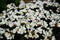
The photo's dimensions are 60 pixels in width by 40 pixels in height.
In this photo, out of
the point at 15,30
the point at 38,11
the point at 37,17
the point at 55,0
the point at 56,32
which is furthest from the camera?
the point at 55,0

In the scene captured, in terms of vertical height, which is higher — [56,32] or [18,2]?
[18,2]

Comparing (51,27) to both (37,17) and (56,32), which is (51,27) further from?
(37,17)

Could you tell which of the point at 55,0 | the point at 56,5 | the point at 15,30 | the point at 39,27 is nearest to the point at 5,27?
the point at 15,30

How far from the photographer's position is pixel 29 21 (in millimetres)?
2512

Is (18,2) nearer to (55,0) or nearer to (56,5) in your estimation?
(56,5)

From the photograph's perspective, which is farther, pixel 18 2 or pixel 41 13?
pixel 18 2

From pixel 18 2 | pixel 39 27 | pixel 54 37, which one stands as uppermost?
pixel 18 2

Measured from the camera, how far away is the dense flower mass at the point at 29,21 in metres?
2.28

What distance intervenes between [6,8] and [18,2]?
0.96 ft

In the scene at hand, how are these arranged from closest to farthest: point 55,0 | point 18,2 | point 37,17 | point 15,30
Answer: point 15,30, point 37,17, point 18,2, point 55,0

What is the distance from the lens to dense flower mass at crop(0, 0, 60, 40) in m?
2.28

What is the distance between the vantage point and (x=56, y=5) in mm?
3154

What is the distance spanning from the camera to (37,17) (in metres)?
2.61

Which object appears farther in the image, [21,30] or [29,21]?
[29,21]
